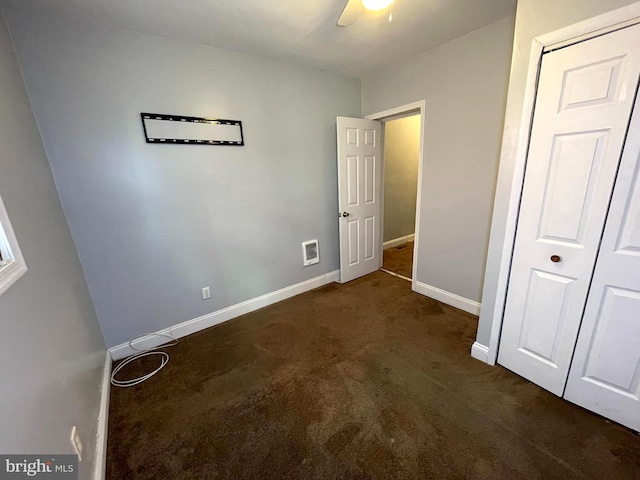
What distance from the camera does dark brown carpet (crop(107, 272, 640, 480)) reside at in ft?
4.24

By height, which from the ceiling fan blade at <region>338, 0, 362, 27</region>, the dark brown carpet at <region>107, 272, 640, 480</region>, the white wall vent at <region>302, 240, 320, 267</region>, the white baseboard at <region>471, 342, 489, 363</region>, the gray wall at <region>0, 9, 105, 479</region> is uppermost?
the ceiling fan blade at <region>338, 0, 362, 27</region>

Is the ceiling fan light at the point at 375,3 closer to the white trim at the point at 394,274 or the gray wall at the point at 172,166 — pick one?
A: the gray wall at the point at 172,166

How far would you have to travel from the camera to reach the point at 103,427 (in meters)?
1.50

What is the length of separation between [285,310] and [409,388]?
1.45 meters

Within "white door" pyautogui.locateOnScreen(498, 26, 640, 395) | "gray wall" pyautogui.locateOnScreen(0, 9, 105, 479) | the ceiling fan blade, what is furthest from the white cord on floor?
the ceiling fan blade

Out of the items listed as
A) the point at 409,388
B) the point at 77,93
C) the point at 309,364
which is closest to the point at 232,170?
the point at 77,93

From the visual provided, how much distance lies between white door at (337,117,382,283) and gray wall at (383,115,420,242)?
1.07 metres

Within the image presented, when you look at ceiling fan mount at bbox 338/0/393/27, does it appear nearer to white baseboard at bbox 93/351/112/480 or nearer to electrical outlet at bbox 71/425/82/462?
electrical outlet at bbox 71/425/82/462

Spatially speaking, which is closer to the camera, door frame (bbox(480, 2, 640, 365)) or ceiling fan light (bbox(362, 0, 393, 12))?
door frame (bbox(480, 2, 640, 365))

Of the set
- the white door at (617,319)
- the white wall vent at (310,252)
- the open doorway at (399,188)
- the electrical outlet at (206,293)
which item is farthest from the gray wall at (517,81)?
the electrical outlet at (206,293)

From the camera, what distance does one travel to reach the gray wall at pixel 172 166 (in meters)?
1.74

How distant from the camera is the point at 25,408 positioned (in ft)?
2.75

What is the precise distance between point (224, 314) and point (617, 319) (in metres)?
2.85

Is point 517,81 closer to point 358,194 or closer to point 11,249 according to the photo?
point 358,194
